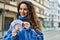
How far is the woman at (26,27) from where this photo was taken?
3.25 metres

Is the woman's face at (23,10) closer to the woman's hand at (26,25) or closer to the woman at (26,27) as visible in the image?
the woman at (26,27)

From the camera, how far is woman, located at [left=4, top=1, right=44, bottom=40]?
3.25 meters

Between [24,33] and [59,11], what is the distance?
10237 centimetres

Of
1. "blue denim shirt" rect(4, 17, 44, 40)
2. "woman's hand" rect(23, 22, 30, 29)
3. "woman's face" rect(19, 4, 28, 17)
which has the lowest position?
"blue denim shirt" rect(4, 17, 44, 40)

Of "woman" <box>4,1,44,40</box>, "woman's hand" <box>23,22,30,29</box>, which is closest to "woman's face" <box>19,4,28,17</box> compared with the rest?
"woman" <box>4,1,44,40</box>

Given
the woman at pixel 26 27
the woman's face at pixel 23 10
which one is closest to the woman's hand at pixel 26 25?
the woman at pixel 26 27

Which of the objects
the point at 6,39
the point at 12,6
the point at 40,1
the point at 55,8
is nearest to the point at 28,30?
the point at 6,39

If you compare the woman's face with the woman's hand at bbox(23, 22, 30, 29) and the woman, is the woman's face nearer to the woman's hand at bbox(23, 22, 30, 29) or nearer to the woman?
the woman

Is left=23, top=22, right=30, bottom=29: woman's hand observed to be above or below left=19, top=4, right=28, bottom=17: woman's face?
below

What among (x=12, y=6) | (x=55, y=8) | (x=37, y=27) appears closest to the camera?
(x=37, y=27)

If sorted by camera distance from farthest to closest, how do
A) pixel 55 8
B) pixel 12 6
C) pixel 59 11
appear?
pixel 59 11 < pixel 55 8 < pixel 12 6

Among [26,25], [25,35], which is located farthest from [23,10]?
[25,35]

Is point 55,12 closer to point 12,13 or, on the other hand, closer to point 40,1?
point 40,1

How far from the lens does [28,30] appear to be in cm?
331
